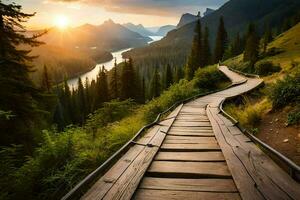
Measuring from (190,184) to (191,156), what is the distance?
1.62 meters

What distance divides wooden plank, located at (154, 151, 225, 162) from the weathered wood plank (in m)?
1.66

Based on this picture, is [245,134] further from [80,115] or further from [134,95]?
[80,115]

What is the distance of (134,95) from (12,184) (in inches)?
2033

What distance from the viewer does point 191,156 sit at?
6355 mm

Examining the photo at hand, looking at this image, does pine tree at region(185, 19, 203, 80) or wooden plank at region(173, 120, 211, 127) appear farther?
pine tree at region(185, 19, 203, 80)

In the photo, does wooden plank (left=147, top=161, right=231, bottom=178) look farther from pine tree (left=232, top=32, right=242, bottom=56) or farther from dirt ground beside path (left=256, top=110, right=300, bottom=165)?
pine tree (left=232, top=32, right=242, bottom=56)

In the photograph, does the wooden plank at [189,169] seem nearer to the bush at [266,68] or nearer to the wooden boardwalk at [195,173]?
Answer: the wooden boardwalk at [195,173]

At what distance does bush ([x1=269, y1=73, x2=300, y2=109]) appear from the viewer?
33.6ft

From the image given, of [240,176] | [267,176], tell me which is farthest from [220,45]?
[240,176]

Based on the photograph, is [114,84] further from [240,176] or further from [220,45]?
[240,176]

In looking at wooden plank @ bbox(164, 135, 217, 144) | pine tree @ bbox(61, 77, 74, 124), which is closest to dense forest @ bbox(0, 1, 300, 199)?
wooden plank @ bbox(164, 135, 217, 144)

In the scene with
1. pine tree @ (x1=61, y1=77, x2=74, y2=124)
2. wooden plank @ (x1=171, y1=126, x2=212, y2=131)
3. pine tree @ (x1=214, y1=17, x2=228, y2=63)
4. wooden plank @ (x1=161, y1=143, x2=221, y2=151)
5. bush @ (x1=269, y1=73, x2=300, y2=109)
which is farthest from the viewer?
pine tree @ (x1=214, y1=17, x2=228, y2=63)

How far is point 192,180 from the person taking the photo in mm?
4930

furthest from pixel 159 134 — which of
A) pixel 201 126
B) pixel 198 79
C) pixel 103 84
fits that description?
pixel 103 84
